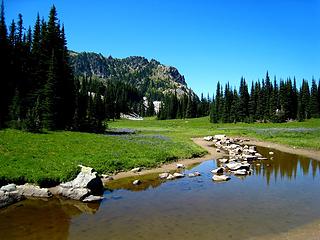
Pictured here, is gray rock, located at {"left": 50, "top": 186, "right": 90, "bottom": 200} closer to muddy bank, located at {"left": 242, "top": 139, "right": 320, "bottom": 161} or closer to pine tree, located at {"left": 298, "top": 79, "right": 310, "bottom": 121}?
muddy bank, located at {"left": 242, "top": 139, "right": 320, "bottom": 161}

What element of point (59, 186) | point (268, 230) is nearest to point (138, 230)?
point (268, 230)

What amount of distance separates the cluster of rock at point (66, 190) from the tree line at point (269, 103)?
106 metres

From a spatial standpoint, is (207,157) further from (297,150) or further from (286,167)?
(297,150)

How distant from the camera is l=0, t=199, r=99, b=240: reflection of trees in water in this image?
14.1 m

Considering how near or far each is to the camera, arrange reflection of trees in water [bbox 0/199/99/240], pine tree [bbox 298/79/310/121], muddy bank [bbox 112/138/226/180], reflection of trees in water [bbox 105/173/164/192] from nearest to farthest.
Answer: reflection of trees in water [bbox 0/199/99/240] < reflection of trees in water [bbox 105/173/164/192] < muddy bank [bbox 112/138/226/180] < pine tree [bbox 298/79/310/121]

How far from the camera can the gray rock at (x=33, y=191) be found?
19500 millimetres

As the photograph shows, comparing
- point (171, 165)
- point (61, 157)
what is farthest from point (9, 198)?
point (171, 165)

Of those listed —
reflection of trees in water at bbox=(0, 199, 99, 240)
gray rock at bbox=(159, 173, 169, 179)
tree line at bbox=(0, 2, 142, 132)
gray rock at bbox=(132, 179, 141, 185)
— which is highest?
tree line at bbox=(0, 2, 142, 132)

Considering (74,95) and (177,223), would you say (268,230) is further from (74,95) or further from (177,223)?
(74,95)

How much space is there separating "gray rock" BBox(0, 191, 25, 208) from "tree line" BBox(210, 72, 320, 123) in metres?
109

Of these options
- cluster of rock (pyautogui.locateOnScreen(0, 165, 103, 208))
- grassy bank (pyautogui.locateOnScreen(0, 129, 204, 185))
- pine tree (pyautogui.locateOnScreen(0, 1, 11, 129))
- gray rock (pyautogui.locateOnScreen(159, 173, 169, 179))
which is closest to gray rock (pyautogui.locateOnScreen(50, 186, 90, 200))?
cluster of rock (pyautogui.locateOnScreen(0, 165, 103, 208))

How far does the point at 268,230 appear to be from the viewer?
14.4m

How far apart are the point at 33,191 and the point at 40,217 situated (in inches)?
155

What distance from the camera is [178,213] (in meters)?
17.0
